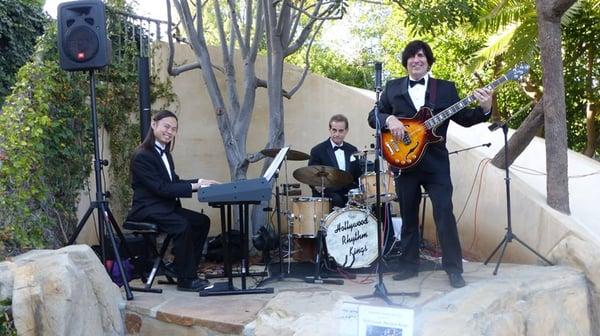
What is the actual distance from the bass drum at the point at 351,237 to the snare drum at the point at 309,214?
159 millimetres

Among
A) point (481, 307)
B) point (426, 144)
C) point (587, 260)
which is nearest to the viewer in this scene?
point (481, 307)

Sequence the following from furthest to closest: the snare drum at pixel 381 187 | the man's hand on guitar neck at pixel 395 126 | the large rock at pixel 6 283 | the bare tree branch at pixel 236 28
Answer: the bare tree branch at pixel 236 28 < the snare drum at pixel 381 187 < the man's hand on guitar neck at pixel 395 126 < the large rock at pixel 6 283

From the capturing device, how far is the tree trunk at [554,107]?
5.27 m

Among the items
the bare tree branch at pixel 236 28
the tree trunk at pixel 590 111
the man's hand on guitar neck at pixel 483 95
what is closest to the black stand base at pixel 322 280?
the man's hand on guitar neck at pixel 483 95

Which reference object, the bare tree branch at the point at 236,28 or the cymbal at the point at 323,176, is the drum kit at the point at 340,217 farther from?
the bare tree branch at the point at 236,28

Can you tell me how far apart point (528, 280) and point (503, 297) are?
456mm

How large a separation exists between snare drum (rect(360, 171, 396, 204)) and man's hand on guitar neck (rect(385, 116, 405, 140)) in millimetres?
981

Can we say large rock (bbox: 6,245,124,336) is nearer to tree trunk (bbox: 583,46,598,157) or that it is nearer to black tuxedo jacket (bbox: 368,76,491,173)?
black tuxedo jacket (bbox: 368,76,491,173)

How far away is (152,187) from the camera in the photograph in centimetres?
487

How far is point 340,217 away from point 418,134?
3.78 ft

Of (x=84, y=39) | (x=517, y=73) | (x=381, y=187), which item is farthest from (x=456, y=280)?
(x=84, y=39)

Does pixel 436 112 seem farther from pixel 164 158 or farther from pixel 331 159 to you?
pixel 164 158

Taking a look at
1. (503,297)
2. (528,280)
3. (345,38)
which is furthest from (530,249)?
(345,38)

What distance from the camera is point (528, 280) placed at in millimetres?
4527
